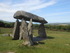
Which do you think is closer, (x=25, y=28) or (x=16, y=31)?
(x=25, y=28)

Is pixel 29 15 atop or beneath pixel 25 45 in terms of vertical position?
atop

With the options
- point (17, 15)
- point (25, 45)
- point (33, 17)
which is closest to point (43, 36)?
point (33, 17)

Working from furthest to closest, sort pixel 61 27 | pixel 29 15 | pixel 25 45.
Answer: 1. pixel 61 27
2. pixel 29 15
3. pixel 25 45

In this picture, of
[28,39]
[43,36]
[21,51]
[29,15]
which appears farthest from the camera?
[43,36]

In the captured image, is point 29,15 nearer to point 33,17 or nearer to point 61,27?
point 33,17

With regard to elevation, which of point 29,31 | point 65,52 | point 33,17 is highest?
point 33,17

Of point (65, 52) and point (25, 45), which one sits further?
point (25, 45)

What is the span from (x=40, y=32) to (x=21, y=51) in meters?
12.1

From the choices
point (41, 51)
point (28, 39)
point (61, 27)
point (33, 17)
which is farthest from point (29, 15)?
point (61, 27)

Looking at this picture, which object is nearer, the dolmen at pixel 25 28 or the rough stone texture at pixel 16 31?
the dolmen at pixel 25 28

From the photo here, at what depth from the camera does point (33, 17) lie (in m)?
20.0

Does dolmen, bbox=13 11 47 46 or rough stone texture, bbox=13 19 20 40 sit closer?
dolmen, bbox=13 11 47 46

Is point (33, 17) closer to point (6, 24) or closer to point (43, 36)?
point (43, 36)

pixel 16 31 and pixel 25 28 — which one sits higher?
pixel 25 28
